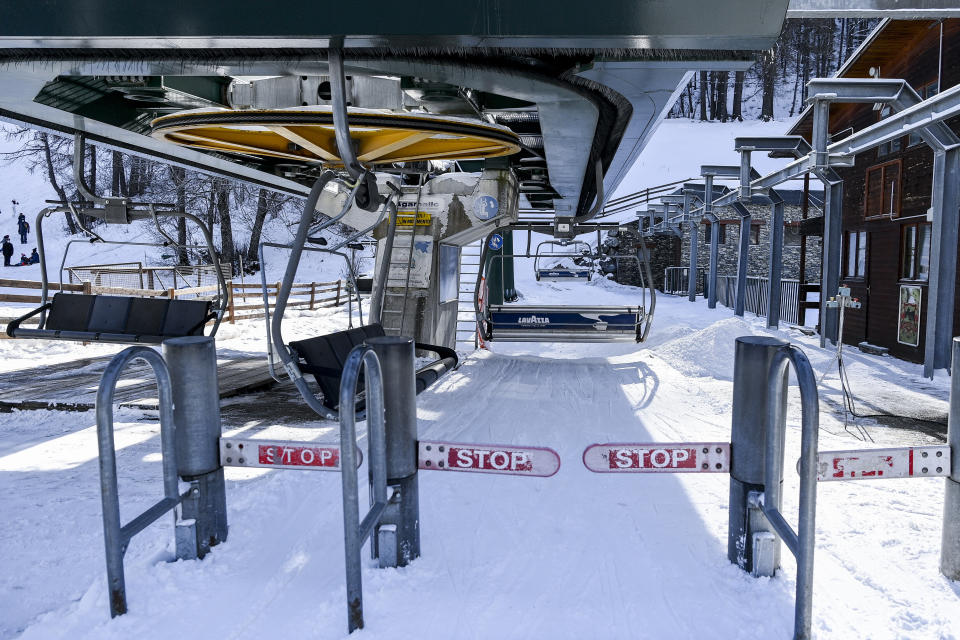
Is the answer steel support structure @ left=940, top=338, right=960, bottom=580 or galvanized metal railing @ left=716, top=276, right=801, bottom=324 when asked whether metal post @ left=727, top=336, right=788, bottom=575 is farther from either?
galvanized metal railing @ left=716, top=276, right=801, bottom=324

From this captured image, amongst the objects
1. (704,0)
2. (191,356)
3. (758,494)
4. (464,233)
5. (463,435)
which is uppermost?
(704,0)

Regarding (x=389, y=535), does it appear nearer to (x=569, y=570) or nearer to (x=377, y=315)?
(x=569, y=570)

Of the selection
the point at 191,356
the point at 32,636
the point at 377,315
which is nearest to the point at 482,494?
the point at 191,356

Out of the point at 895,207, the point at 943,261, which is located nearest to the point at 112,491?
the point at 943,261

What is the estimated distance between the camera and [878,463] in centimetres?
268

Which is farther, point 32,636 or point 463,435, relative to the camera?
point 463,435

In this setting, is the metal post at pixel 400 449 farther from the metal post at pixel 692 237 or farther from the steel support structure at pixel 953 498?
the metal post at pixel 692 237

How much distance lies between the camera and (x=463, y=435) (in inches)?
218

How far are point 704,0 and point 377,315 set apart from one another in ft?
18.4

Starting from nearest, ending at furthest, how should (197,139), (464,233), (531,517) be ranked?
(531,517) → (197,139) → (464,233)

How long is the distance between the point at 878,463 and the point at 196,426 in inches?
110

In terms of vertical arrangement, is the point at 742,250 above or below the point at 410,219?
below

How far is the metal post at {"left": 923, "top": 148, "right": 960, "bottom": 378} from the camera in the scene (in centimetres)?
865

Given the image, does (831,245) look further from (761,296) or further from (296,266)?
(296,266)
